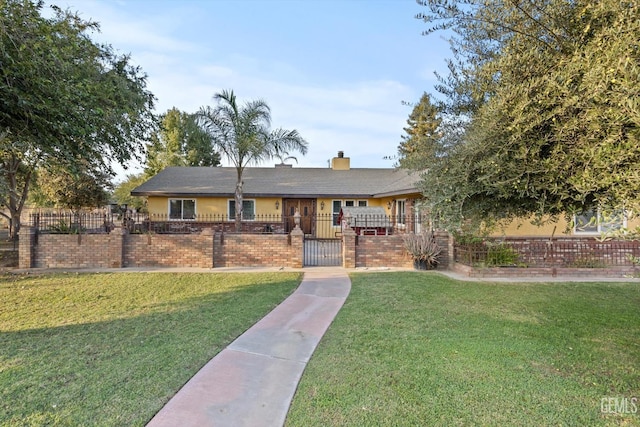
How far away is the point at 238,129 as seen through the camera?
44.5 feet

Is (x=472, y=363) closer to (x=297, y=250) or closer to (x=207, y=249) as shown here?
(x=297, y=250)

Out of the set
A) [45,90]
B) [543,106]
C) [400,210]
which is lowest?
[400,210]

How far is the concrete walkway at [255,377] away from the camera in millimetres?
2820

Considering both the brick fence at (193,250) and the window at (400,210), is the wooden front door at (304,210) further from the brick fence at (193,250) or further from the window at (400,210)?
the brick fence at (193,250)

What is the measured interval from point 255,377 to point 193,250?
290 inches

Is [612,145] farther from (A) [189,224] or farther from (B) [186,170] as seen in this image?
(B) [186,170]

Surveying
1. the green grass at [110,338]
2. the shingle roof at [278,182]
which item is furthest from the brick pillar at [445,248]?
the shingle roof at [278,182]

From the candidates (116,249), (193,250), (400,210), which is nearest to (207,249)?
(193,250)

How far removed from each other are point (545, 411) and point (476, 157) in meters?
2.49

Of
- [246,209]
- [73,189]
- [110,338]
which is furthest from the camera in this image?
[246,209]

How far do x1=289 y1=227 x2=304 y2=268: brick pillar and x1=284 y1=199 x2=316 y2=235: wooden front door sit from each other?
26.5 feet

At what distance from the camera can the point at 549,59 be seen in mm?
3082

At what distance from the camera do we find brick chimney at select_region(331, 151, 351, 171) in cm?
2247
